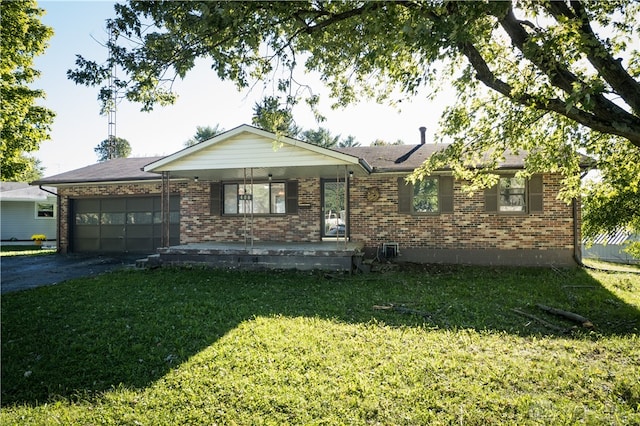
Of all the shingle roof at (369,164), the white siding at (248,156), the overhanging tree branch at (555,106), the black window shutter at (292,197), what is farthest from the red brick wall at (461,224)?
the overhanging tree branch at (555,106)

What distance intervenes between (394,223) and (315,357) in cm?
794

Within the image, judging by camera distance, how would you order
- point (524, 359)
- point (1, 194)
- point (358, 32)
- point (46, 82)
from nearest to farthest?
point (524, 359) < point (358, 32) < point (46, 82) < point (1, 194)

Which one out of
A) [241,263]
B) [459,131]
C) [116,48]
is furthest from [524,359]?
[241,263]

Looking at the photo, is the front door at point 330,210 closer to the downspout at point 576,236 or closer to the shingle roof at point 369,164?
the shingle roof at point 369,164

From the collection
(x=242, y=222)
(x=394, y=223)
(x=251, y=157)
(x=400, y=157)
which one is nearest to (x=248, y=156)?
(x=251, y=157)

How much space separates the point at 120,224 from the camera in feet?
48.2

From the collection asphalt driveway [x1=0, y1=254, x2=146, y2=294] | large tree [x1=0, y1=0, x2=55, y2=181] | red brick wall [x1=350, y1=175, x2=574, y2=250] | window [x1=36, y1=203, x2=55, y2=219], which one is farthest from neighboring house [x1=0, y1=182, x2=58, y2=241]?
red brick wall [x1=350, y1=175, x2=574, y2=250]

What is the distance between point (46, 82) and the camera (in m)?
14.1

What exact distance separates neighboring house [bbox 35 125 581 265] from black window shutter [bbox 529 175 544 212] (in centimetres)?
3

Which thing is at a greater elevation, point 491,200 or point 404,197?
point 404,197

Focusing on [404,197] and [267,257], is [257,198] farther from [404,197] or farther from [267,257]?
[404,197]

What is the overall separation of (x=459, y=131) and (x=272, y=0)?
3.94 m

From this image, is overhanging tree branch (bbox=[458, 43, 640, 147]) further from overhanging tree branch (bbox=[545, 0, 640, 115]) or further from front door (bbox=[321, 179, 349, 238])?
front door (bbox=[321, 179, 349, 238])

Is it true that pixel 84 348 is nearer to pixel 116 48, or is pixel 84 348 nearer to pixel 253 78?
pixel 116 48
